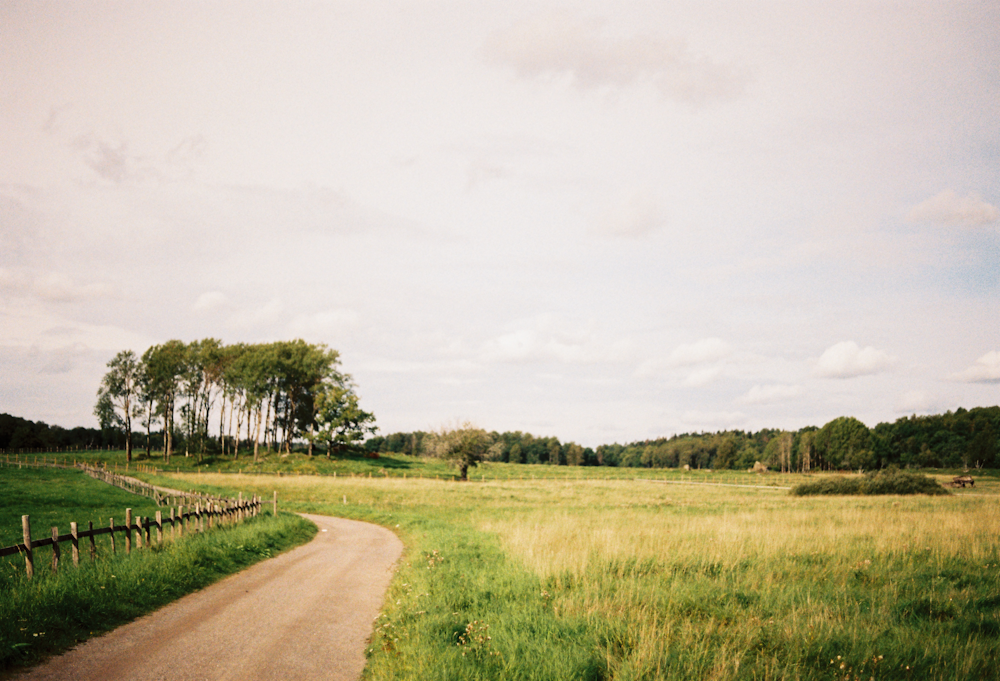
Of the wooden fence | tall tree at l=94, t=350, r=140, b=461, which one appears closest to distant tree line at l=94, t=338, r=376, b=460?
tall tree at l=94, t=350, r=140, b=461

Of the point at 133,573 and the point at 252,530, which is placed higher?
the point at 133,573

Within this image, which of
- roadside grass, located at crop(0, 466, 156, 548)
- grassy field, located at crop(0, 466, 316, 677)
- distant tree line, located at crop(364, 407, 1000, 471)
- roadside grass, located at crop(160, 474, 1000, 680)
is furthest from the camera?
distant tree line, located at crop(364, 407, 1000, 471)

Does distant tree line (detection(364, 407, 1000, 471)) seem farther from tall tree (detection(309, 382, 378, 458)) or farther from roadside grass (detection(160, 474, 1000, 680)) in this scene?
roadside grass (detection(160, 474, 1000, 680))

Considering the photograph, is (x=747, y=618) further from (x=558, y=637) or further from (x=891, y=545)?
(x=891, y=545)

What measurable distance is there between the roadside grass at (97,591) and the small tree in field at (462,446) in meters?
48.7

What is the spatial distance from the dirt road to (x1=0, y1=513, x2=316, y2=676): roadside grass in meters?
0.37

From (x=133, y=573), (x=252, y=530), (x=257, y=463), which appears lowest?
(x=257, y=463)

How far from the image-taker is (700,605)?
9352 mm

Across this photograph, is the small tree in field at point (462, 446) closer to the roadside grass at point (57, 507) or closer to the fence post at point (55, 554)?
the roadside grass at point (57, 507)

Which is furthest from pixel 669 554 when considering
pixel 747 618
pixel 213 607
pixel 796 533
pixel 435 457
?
pixel 435 457

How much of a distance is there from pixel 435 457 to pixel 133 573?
5545 centimetres

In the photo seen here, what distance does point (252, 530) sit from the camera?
1945cm

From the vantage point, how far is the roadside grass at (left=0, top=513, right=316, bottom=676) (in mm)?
8000

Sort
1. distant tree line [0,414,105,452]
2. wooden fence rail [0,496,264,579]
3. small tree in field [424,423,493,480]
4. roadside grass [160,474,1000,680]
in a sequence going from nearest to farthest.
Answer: roadside grass [160,474,1000,680]
wooden fence rail [0,496,264,579]
small tree in field [424,423,493,480]
distant tree line [0,414,105,452]
